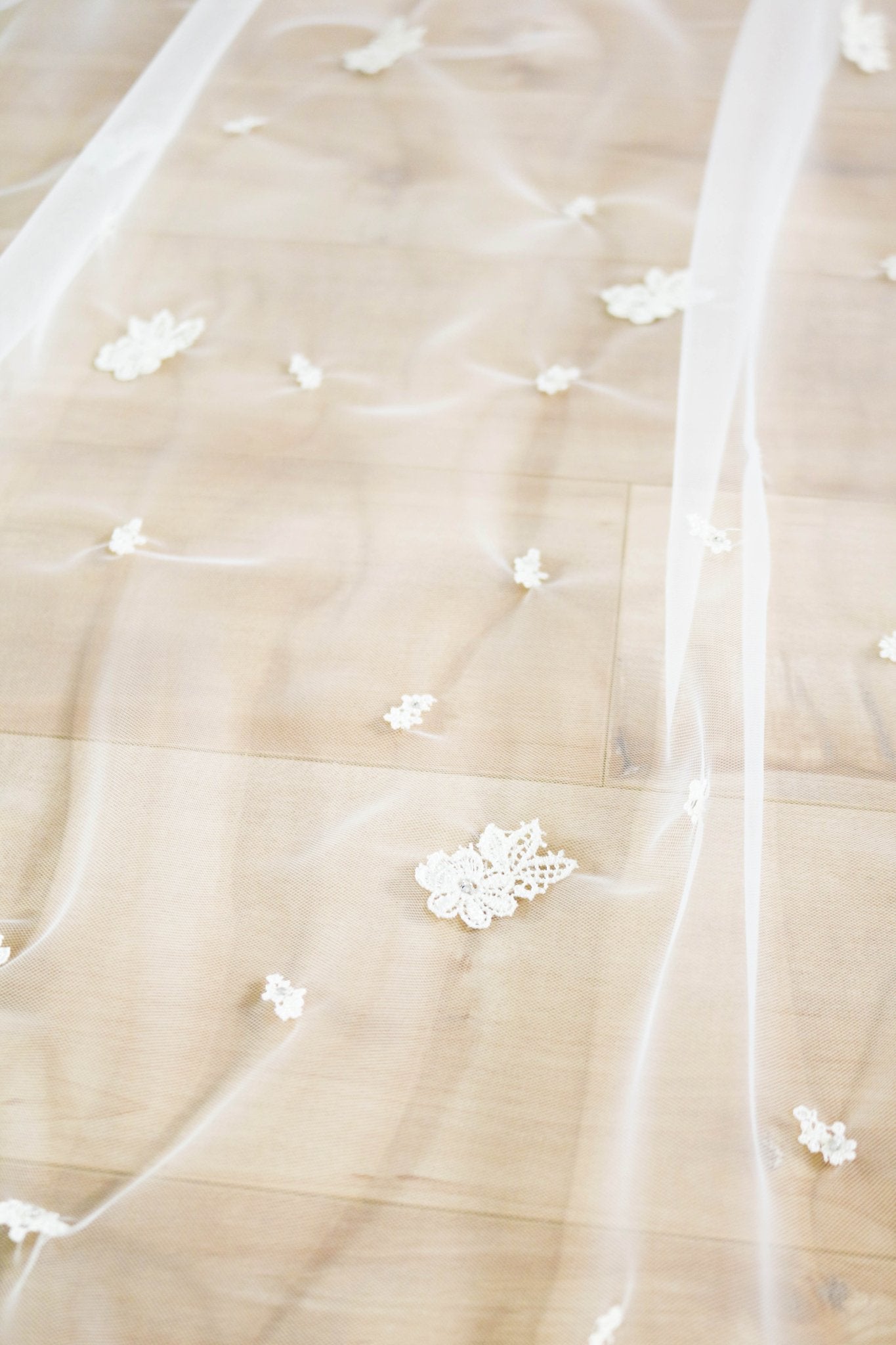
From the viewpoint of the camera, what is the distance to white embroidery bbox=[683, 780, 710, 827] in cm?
87

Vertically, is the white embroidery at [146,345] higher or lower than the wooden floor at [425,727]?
higher

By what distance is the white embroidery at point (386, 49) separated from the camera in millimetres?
1452

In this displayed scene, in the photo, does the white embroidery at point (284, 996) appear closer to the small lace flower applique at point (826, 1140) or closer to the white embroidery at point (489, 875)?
the white embroidery at point (489, 875)

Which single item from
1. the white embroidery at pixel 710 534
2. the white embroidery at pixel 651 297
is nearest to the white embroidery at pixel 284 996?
the white embroidery at pixel 710 534

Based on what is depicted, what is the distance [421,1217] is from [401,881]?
231 millimetres

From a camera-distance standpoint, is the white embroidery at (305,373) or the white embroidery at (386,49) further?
the white embroidery at (386,49)

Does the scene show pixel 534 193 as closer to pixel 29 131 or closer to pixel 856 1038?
pixel 29 131

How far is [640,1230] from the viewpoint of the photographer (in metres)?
0.72

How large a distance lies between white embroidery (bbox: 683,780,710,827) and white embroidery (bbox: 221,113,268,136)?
3.19 ft

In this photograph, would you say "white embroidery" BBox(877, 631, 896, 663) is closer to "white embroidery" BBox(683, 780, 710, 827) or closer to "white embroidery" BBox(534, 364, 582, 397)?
"white embroidery" BBox(683, 780, 710, 827)

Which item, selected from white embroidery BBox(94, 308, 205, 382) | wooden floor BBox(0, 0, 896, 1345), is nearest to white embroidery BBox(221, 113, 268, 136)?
wooden floor BBox(0, 0, 896, 1345)

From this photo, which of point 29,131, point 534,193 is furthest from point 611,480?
point 29,131

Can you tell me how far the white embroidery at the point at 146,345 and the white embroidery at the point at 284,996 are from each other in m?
0.67

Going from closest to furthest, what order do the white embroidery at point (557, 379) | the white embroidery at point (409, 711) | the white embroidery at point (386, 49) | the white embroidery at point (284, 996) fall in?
the white embroidery at point (284, 996) < the white embroidery at point (409, 711) < the white embroidery at point (557, 379) < the white embroidery at point (386, 49)
